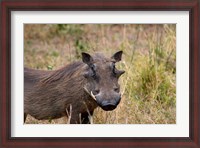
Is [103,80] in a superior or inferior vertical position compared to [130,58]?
inferior

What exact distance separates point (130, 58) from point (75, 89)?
1.41 meters

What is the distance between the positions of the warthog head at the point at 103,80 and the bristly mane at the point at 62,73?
0.67ft

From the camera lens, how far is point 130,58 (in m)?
7.59

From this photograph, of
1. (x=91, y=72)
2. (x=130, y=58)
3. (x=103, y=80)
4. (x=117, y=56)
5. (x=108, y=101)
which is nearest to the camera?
(x=108, y=101)

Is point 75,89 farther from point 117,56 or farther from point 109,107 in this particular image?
point 109,107

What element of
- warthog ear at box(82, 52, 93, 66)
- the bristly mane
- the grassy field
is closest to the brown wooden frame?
the grassy field

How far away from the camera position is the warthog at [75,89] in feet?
19.6

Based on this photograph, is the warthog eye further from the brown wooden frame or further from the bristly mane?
the brown wooden frame

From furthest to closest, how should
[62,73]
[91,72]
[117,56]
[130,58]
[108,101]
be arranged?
1. [130,58]
2. [62,73]
3. [117,56]
4. [91,72]
5. [108,101]

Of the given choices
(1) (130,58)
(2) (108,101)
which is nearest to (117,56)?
(2) (108,101)

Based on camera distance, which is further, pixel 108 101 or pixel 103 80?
pixel 103 80
